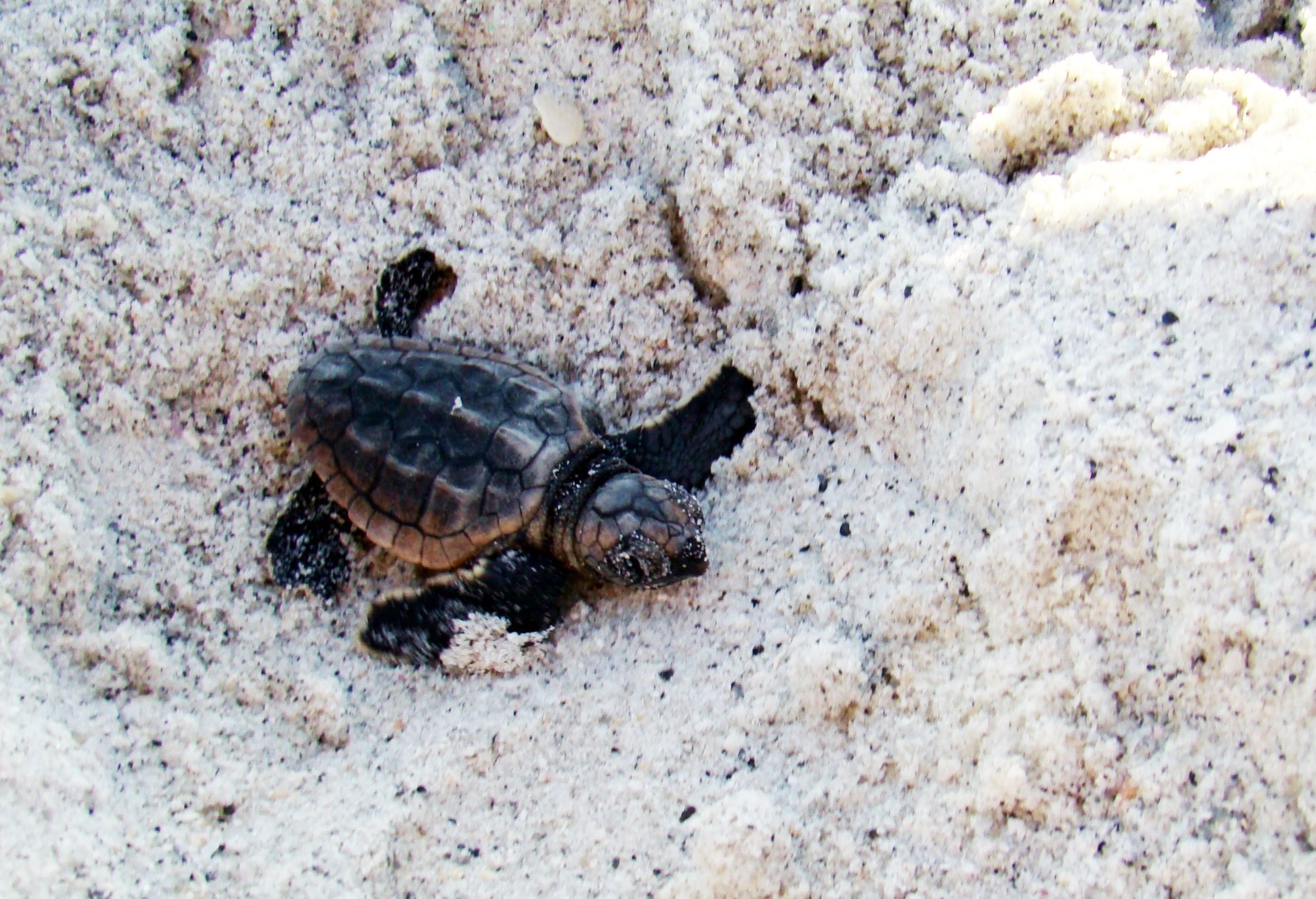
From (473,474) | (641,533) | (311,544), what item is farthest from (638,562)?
(311,544)

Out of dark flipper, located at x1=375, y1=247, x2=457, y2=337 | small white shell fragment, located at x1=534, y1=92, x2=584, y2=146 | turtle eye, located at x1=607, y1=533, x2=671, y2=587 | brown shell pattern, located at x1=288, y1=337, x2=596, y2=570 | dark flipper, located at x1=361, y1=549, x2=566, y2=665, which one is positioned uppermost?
small white shell fragment, located at x1=534, y1=92, x2=584, y2=146

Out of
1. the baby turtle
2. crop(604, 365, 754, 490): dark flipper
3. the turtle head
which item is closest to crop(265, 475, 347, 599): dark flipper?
the baby turtle

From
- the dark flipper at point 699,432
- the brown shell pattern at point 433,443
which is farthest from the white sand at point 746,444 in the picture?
the brown shell pattern at point 433,443

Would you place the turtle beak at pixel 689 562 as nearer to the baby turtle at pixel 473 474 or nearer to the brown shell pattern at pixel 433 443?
the baby turtle at pixel 473 474

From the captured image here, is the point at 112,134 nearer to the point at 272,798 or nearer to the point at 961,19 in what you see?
the point at 272,798

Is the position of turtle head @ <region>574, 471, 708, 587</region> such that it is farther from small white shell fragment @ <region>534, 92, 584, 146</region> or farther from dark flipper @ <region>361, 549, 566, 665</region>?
small white shell fragment @ <region>534, 92, 584, 146</region>
